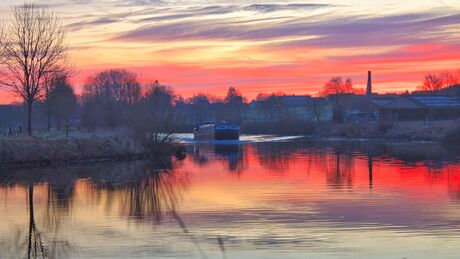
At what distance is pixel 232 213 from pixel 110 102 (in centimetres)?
5263

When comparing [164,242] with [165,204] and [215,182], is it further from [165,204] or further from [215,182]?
[215,182]

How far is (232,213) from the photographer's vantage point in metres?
23.5

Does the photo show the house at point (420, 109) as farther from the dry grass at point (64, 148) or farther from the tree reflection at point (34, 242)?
the tree reflection at point (34, 242)

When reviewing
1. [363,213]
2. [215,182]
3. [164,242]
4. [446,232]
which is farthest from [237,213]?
[215,182]

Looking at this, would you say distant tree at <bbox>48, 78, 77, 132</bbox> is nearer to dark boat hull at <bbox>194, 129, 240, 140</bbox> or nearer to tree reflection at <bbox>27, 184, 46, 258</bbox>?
dark boat hull at <bbox>194, 129, 240, 140</bbox>

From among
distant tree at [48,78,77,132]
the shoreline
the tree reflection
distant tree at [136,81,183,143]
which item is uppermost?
distant tree at [48,78,77,132]

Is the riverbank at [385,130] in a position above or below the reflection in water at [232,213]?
above

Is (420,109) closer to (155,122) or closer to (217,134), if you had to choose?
(217,134)

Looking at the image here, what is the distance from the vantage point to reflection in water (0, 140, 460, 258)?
689 inches

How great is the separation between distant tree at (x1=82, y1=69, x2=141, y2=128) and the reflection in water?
25607mm

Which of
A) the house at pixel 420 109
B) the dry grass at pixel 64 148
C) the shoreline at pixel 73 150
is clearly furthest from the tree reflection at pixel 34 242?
the house at pixel 420 109

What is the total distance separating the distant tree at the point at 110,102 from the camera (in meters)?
67.3

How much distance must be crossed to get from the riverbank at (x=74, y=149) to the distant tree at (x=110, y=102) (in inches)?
183

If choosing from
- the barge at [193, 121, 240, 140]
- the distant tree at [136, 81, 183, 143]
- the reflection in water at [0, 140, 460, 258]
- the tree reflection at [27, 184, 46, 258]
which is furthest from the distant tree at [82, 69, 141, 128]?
the tree reflection at [27, 184, 46, 258]
